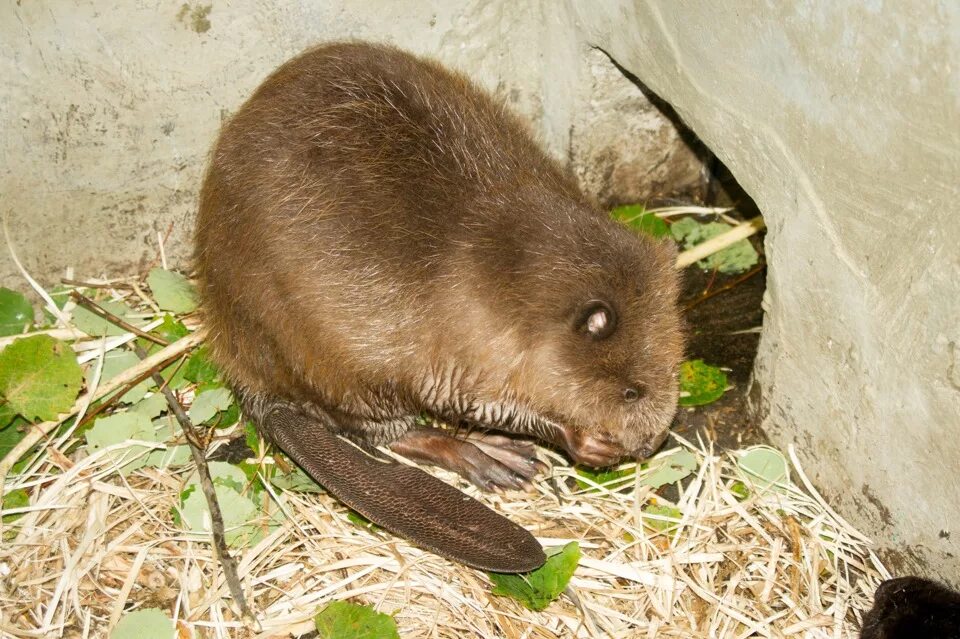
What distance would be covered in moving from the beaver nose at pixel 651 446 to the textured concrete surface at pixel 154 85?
124 cm

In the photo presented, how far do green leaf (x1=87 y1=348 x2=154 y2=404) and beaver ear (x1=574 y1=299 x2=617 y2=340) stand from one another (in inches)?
57.6

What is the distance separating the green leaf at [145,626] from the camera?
8.59ft

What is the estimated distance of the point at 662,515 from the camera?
291cm

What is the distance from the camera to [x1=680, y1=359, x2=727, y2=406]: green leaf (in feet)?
10.4

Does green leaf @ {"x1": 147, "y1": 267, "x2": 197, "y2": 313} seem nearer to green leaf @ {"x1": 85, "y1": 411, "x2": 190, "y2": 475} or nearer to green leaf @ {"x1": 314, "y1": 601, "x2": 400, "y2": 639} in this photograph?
green leaf @ {"x1": 85, "y1": 411, "x2": 190, "y2": 475}

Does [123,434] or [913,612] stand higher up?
[123,434]

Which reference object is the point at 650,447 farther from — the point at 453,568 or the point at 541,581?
the point at 453,568

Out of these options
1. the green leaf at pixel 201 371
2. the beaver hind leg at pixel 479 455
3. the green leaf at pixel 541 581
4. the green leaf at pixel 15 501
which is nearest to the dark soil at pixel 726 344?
the beaver hind leg at pixel 479 455

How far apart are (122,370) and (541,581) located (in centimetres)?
151

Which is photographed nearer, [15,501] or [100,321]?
[15,501]

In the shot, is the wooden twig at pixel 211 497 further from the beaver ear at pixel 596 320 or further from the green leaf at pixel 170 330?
the beaver ear at pixel 596 320

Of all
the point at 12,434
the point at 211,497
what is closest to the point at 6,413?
the point at 12,434

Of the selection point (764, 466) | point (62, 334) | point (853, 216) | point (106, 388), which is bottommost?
point (764, 466)

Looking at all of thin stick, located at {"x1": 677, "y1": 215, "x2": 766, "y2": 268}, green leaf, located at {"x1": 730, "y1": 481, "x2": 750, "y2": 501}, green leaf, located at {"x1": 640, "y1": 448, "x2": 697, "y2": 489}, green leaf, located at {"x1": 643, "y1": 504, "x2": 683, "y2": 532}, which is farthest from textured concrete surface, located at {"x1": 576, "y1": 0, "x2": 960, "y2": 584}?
thin stick, located at {"x1": 677, "y1": 215, "x2": 766, "y2": 268}
